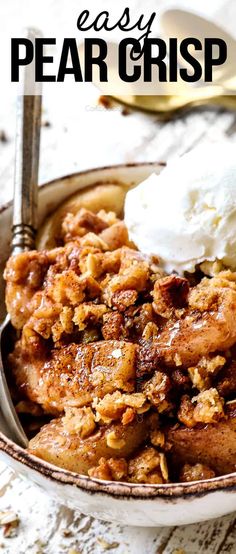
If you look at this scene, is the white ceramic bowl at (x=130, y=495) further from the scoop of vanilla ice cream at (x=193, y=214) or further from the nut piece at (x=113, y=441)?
the scoop of vanilla ice cream at (x=193, y=214)

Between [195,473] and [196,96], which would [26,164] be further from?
[196,96]

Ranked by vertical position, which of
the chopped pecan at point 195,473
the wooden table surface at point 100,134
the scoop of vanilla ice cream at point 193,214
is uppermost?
the scoop of vanilla ice cream at point 193,214

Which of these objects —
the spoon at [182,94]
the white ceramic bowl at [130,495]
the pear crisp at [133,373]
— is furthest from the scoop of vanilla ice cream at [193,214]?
the spoon at [182,94]

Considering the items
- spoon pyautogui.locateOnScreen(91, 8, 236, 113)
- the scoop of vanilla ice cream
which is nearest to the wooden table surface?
spoon pyautogui.locateOnScreen(91, 8, 236, 113)

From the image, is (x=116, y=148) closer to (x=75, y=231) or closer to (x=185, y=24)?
(x=185, y=24)

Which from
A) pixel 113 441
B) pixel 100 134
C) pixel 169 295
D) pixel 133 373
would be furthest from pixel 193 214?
pixel 100 134

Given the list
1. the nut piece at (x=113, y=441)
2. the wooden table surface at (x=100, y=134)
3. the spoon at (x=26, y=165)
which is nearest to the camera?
the nut piece at (x=113, y=441)
